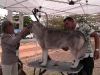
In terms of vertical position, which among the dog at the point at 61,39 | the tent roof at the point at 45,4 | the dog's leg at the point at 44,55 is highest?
the tent roof at the point at 45,4

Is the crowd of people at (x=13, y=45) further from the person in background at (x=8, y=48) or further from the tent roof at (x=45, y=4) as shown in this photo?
the tent roof at (x=45, y=4)

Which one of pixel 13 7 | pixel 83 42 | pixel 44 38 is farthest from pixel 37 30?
pixel 13 7

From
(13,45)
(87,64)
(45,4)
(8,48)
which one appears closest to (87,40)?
(87,64)

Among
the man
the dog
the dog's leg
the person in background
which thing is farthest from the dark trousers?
the person in background

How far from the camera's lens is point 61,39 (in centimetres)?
209

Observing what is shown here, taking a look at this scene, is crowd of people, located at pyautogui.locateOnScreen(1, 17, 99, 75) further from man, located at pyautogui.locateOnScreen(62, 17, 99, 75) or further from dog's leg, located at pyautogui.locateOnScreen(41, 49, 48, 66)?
dog's leg, located at pyautogui.locateOnScreen(41, 49, 48, 66)

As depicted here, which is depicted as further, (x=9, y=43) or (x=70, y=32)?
(x=9, y=43)

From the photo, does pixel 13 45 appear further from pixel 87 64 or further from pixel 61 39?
pixel 87 64

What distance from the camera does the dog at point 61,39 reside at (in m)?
2.07

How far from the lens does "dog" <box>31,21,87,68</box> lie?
2.07 metres

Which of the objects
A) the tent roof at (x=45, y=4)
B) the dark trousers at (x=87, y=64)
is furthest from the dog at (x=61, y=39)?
the tent roof at (x=45, y=4)

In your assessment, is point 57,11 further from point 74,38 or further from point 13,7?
point 74,38

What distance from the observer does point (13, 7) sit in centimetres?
529

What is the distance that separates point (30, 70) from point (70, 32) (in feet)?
12.4
